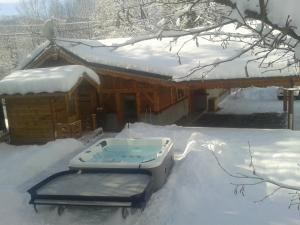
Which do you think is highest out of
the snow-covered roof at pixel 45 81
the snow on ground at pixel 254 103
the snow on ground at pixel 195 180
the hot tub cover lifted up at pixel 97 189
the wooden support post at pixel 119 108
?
the snow-covered roof at pixel 45 81

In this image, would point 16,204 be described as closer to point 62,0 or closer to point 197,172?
point 197,172

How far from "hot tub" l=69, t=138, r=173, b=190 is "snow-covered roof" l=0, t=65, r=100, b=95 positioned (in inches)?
134

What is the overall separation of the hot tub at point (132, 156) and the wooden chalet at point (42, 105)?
10.1ft

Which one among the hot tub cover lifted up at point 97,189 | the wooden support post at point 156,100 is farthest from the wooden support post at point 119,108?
the hot tub cover lifted up at point 97,189

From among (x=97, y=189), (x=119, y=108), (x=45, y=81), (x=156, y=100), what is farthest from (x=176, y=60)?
(x=97, y=189)

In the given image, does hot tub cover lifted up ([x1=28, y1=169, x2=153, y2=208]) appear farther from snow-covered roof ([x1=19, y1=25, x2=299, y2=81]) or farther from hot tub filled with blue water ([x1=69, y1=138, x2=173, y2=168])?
snow-covered roof ([x1=19, y1=25, x2=299, y2=81])

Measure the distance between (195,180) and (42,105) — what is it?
8.65 m

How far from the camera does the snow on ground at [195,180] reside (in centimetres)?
903

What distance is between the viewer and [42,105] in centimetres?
1642

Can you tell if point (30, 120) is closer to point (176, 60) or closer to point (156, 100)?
point (156, 100)

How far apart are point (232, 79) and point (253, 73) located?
0.92 metres

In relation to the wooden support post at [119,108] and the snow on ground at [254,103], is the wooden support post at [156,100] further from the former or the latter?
the snow on ground at [254,103]

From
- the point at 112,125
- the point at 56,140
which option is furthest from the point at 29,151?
the point at 112,125

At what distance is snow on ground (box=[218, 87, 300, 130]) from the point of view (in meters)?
24.9
